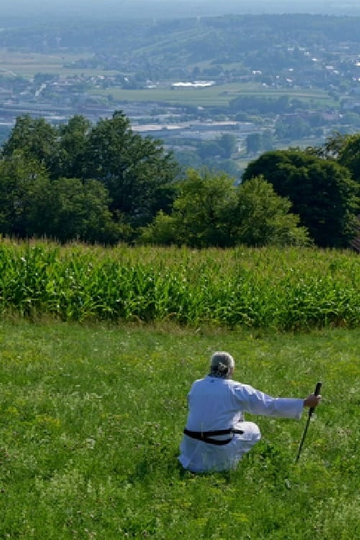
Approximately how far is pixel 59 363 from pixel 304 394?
3708 mm

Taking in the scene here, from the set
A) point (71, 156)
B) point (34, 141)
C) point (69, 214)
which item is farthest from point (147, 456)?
point (34, 141)

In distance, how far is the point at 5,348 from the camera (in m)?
14.3

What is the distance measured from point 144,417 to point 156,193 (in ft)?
222

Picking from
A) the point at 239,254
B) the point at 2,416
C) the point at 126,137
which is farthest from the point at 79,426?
the point at 126,137

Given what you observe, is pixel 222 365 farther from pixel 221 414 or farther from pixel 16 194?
pixel 16 194

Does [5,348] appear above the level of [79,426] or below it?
below

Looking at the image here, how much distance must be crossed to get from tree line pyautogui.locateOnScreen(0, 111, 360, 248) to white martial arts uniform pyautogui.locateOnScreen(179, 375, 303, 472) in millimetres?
32366

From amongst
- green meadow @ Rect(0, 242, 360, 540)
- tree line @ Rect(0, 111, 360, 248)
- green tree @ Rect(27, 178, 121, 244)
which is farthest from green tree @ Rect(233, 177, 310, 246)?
green meadow @ Rect(0, 242, 360, 540)

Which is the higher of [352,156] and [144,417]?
[144,417]

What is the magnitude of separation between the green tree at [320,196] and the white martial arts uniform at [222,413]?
48.8m

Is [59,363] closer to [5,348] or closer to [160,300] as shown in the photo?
[5,348]

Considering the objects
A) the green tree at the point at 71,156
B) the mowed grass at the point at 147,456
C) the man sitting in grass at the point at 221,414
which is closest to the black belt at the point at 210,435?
the man sitting in grass at the point at 221,414

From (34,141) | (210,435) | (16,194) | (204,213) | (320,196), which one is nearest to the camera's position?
(210,435)

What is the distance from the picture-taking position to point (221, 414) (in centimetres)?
908
